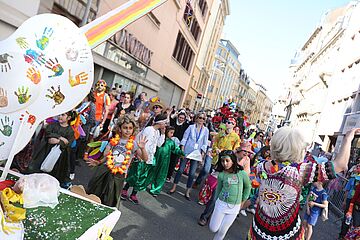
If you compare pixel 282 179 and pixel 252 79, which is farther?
pixel 252 79

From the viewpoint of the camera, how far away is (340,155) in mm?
2445

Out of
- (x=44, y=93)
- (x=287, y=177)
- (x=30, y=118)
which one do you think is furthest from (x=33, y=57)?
(x=287, y=177)

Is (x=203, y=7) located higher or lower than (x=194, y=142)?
higher

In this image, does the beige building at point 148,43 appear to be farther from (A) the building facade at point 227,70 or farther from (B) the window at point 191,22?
(A) the building facade at point 227,70

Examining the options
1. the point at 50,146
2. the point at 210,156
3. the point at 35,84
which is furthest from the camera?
the point at 210,156

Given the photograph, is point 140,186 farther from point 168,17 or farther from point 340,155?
point 168,17

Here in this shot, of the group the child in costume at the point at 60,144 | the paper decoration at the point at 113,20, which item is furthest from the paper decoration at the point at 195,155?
the paper decoration at the point at 113,20

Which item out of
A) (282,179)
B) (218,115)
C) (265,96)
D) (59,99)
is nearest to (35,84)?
(59,99)

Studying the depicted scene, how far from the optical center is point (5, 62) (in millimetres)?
2336

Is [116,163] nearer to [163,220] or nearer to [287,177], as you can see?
[163,220]

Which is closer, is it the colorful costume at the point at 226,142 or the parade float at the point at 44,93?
the parade float at the point at 44,93

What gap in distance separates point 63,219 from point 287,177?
5.58 feet

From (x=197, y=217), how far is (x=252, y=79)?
401 feet

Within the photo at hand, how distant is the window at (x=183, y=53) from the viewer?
21.2 meters
